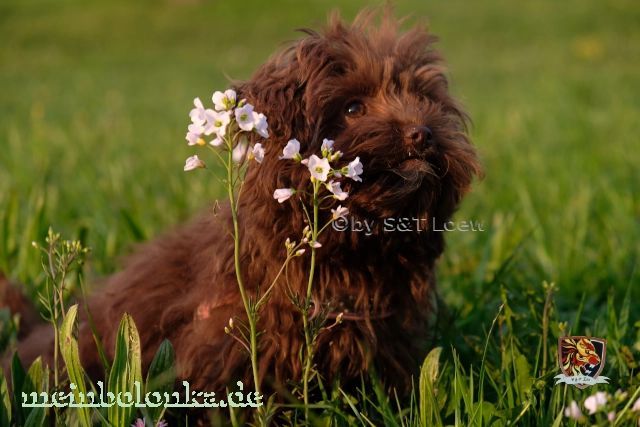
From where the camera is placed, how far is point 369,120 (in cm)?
262

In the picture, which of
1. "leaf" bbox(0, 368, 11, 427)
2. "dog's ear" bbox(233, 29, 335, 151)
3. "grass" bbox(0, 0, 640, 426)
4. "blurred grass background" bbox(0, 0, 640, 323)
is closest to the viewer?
"leaf" bbox(0, 368, 11, 427)

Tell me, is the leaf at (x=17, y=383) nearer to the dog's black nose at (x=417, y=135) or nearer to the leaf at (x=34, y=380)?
the leaf at (x=34, y=380)

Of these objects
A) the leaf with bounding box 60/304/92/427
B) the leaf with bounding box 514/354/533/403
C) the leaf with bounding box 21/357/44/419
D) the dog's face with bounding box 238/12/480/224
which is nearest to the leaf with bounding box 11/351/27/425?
the leaf with bounding box 21/357/44/419

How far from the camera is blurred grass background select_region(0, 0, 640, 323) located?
4.53 m

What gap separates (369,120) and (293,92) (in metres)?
0.31

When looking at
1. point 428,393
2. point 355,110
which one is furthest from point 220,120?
point 428,393

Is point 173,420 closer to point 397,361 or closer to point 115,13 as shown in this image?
point 397,361

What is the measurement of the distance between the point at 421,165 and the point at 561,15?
28.2 meters

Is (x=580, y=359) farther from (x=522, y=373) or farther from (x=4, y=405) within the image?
(x=4, y=405)

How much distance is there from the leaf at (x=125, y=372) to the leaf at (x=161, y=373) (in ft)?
0.16

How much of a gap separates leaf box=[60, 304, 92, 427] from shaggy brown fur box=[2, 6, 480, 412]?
1.65 ft

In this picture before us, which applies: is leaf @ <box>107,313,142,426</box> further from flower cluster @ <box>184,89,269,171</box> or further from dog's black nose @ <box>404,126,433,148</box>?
dog's black nose @ <box>404,126,433,148</box>

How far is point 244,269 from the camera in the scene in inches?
111

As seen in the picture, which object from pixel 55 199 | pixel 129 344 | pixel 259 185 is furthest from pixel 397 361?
pixel 55 199
